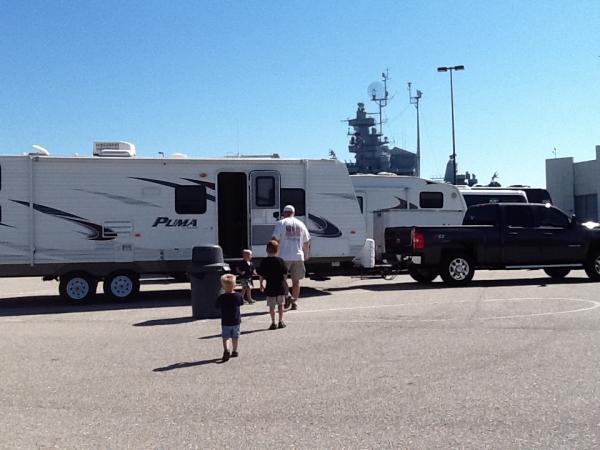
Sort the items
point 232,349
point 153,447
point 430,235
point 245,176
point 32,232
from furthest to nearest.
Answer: point 430,235 → point 245,176 → point 32,232 → point 232,349 → point 153,447

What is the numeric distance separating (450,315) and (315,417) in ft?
19.8

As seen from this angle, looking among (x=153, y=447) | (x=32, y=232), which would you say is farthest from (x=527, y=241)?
(x=153, y=447)

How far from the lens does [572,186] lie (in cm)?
4581

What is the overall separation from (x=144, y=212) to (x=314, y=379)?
8.36m

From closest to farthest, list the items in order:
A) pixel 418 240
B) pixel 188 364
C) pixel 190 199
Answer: pixel 188 364 → pixel 190 199 → pixel 418 240

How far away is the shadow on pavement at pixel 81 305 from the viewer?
13.2 metres

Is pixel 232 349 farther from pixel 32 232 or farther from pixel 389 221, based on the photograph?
pixel 389 221

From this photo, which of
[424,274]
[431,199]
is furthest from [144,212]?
[431,199]

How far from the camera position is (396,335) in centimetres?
941

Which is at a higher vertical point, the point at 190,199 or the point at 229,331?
the point at 190,199

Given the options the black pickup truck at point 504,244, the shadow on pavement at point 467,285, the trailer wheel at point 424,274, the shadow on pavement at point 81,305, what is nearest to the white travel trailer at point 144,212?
the shadow on pavement at point 81,305

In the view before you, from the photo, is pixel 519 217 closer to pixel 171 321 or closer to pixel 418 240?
pixel 418 240

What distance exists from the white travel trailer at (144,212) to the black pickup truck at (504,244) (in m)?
2.08

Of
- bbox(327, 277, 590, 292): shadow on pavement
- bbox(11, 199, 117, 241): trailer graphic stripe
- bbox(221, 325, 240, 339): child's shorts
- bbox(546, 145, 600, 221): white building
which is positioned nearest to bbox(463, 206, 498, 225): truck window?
bbox(327, 277, 590, 292): shadow on pavement
